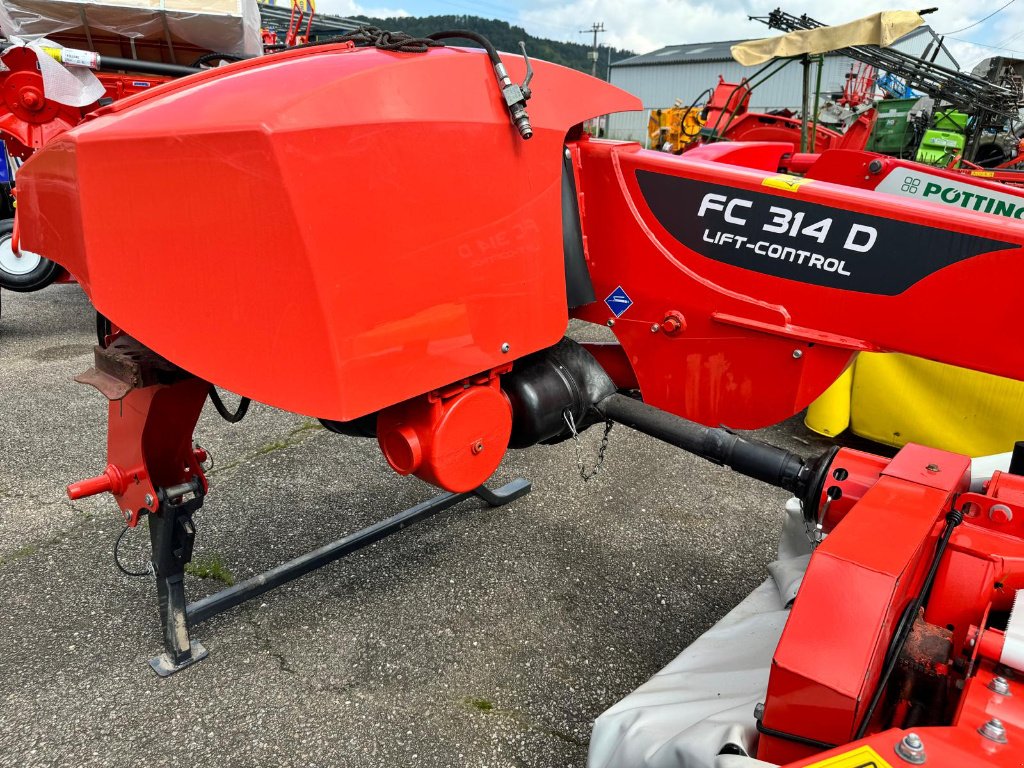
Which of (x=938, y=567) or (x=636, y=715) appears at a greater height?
(x=938, y=567)

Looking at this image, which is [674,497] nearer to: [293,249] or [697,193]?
[697,193]

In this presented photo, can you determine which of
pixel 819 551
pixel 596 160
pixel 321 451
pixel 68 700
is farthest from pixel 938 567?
pixel 321 451

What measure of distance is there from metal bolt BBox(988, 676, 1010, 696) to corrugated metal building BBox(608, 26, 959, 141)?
3278cm

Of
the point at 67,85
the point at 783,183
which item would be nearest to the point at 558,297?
the point at 783,183

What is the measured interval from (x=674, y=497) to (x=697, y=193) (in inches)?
75.0

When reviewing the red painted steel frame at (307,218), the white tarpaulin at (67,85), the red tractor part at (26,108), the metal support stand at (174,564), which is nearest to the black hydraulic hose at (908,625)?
the red painted steel frame at (307,218)

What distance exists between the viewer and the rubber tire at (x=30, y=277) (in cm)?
477

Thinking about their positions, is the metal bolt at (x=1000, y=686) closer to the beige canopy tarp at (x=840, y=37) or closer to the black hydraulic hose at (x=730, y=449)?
the black hydraulic hose at (x=730, y=449)

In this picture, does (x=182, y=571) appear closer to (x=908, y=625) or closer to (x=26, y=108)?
(x=908, y=625)

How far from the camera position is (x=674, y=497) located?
123 inches

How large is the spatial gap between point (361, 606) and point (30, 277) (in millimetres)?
4036

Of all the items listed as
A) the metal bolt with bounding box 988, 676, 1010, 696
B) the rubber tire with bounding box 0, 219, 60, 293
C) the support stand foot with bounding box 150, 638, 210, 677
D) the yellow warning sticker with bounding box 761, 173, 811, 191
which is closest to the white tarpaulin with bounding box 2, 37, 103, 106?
the rubber tire with bounding box 0, 219, 60, 293

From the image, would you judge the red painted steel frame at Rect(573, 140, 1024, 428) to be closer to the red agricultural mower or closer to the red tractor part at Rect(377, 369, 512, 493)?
the red agricultural mower

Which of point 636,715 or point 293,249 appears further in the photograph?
point 636,715
